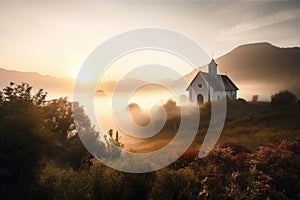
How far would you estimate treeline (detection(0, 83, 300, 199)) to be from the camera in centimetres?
749

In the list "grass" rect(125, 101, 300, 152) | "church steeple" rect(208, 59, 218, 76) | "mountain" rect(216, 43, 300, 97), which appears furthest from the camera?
"mountain" rect(216, 43, 300, 97)

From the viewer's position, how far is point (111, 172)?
7.58 meters

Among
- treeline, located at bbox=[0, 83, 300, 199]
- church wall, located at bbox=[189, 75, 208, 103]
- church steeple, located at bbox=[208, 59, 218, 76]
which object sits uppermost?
church steeple, located at bbox=[208, 59, 218, 76]

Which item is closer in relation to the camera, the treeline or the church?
the treeline

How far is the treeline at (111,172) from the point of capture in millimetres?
7488

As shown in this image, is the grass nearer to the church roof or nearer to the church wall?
the church wall

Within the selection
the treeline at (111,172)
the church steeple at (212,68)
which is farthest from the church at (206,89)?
the treeline at (111,172)

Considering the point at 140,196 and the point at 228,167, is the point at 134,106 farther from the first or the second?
the point at 140,196

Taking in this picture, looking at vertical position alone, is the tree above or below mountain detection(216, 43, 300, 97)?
below

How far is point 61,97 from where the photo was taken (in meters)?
19.3

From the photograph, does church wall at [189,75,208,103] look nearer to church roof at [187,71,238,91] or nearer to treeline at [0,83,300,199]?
church roof at [187,71,238,91]

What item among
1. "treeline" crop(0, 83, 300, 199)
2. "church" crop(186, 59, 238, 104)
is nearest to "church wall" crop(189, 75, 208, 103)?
"church" crop(186, 59, 238, 104)

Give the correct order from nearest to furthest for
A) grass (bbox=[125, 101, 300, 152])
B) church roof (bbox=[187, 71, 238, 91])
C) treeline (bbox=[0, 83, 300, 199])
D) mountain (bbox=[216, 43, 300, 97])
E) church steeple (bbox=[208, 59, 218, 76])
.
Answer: treeline (bbox=[0, 83, 300, 199]) → grass (bbox=[125, 101, 300, 152]) → church roof (bbox=[187, 71, 238, 91]) → church steeple (bbox=[208, 59, 218, 76]) → mountain (bbox=[216, 43, 300, 97])

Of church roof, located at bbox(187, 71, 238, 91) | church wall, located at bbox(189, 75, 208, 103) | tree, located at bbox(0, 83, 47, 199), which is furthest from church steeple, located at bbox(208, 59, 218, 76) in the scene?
tree, located at bbox(0, 83, 47, 199)
